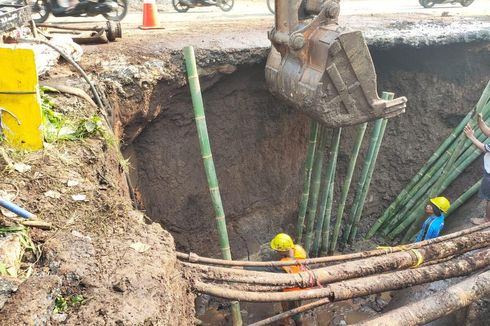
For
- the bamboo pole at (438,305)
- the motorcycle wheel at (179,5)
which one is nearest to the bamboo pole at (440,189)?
the bamboo pole at (438,305)

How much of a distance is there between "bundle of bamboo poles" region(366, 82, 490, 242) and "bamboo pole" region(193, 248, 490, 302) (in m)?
2.92

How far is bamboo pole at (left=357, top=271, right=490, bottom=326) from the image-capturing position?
293cm

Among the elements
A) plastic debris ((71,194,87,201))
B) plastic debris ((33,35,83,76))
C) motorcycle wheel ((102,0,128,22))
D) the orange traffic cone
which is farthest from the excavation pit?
motorcycle wheel ((102,0,128,22))

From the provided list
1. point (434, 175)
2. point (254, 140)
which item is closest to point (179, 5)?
point (254, 140)

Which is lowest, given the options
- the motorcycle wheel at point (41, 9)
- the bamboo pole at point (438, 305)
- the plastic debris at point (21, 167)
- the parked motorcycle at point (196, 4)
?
the bamboo pole at point (438, 305)

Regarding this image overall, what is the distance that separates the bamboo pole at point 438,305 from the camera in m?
2.93

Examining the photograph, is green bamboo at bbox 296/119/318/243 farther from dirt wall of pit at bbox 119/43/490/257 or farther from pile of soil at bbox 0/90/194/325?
pile of soil at bbox 0/90/194/325

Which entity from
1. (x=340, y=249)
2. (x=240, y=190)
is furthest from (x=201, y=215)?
(x=340, y=249)

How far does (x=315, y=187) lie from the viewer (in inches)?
229

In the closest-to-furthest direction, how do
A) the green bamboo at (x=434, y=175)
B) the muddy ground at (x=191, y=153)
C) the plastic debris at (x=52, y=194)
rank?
the muddy ground at (x=191, y=153) < the plastic debris at (x=52, y=194) < the green bamboo at (x=434, y=175)

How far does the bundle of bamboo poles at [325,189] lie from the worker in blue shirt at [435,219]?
959mm

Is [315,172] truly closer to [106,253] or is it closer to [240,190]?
[240,190]

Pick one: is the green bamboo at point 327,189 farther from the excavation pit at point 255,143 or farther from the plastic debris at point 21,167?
the plastic debris at point 21,167

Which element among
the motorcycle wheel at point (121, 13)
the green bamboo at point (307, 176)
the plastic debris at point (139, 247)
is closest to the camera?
the plastic debris at point (139, 247)
